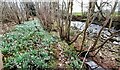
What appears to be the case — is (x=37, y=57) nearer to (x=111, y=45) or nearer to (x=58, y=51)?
(x=58, y=51)

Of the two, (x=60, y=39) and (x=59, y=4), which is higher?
(x=59, y=4)

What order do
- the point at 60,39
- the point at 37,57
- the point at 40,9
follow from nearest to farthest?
the point at 37,57 → the point at 60,39 → the point at 40,9

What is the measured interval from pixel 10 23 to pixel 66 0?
379 centimetres

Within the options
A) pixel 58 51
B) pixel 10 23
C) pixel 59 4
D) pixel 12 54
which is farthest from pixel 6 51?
pixel 10 23

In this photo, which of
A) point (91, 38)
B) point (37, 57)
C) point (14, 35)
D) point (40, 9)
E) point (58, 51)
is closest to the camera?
point (37, 57)

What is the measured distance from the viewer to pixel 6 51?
155 inches

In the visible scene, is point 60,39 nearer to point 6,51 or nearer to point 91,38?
point 91,38

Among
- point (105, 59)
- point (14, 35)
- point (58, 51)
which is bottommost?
point (105, 59)

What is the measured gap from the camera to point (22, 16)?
8039 millimetres

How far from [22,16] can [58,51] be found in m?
4.00

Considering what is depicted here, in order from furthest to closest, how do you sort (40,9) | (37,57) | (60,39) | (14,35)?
(40,9) → (60,39) → (14,35) → (37,57)

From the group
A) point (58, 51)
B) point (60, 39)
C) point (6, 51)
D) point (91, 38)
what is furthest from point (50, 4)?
point (6, 51)

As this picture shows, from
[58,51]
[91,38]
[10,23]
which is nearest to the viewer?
[58,51]

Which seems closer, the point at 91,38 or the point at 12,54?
the point at 12,54
